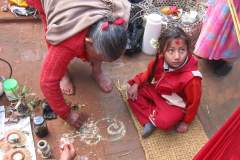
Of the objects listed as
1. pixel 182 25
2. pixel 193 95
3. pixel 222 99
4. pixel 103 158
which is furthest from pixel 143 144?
pixel 182 25

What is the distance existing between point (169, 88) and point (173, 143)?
29 cm

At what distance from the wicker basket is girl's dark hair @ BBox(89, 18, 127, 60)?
0.79m

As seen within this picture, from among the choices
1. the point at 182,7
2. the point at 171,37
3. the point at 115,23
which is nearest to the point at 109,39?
the point at 115,23

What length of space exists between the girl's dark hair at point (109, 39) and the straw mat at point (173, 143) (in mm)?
574

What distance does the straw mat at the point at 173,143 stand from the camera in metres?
1.84

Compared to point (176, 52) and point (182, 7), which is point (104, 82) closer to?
point (176, 52)

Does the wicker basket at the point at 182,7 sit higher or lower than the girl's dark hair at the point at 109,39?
lower

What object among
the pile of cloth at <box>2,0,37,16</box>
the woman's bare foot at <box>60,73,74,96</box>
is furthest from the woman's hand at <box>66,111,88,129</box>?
the pile of cloth at <box>2,0,37,16</box>

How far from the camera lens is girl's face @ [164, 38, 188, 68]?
174 centimetres

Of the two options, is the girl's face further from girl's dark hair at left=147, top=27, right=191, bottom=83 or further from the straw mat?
the straw mat

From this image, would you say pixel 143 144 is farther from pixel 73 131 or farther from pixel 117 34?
pixel 117 34

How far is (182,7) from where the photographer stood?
2.46 meters

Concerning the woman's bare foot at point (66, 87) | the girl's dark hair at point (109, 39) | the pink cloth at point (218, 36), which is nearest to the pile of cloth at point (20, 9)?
the woman's bare foot at point (66, 87)

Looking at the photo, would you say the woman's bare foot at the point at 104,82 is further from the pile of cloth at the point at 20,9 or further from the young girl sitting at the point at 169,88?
the pile of cloth at the point at 20,9
